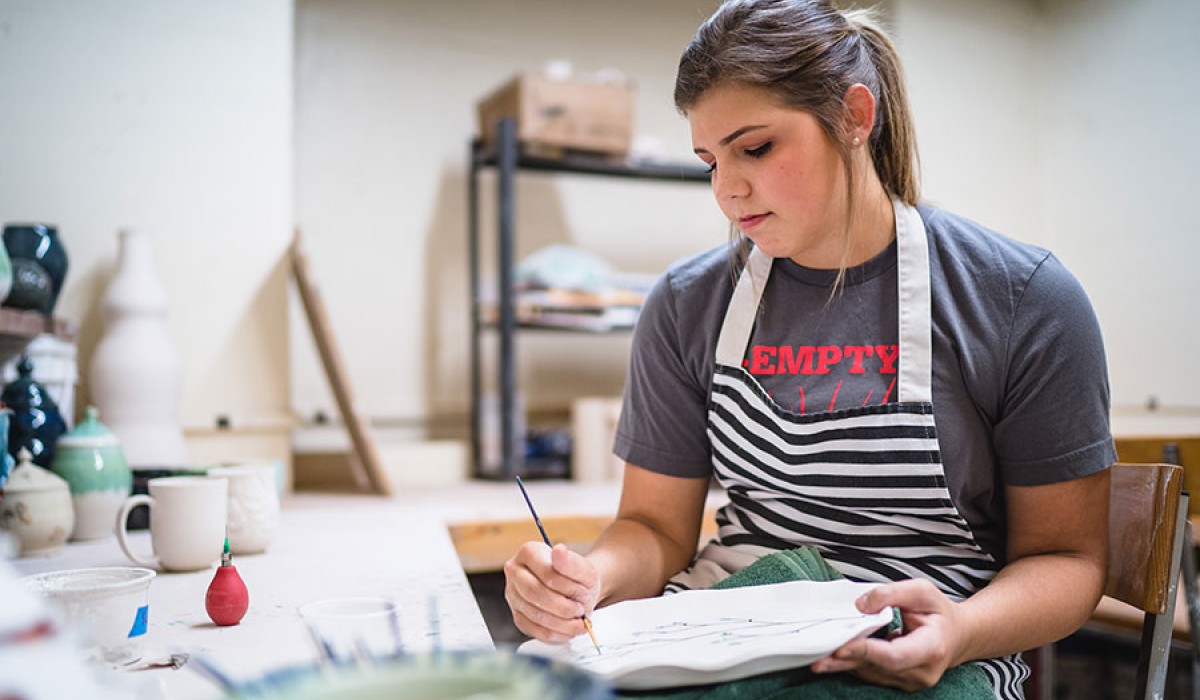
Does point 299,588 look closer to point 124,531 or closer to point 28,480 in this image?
point 124,531

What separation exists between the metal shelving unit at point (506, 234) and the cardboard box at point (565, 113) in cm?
5

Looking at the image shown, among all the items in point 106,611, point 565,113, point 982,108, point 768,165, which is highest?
point 982,108

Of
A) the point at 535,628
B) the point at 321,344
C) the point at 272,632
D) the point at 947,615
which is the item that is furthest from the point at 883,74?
the point at 321,344

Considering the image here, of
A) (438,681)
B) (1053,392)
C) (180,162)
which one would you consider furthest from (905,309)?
(180,162)

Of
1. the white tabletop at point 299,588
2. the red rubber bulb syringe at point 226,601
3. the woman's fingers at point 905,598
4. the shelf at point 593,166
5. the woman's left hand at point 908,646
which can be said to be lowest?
the white tabletop at point 299,588

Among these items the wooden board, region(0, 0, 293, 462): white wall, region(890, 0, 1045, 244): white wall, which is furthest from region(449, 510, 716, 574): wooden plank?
region(890, 0, 1045, 244): white wall

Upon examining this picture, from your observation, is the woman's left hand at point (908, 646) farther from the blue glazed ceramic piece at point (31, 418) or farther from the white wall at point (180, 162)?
the white wall at point (180, 162)

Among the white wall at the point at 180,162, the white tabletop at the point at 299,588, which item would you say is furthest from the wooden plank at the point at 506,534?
the white wall at the point at 180,162

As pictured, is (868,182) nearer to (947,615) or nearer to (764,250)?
(764,250)

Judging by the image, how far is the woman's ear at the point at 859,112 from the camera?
1.11 m

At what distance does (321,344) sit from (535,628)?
1486 millimetres

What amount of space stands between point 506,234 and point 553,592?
6.31 ft

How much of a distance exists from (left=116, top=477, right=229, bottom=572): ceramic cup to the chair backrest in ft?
3.68

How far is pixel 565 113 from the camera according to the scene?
2.80 m
